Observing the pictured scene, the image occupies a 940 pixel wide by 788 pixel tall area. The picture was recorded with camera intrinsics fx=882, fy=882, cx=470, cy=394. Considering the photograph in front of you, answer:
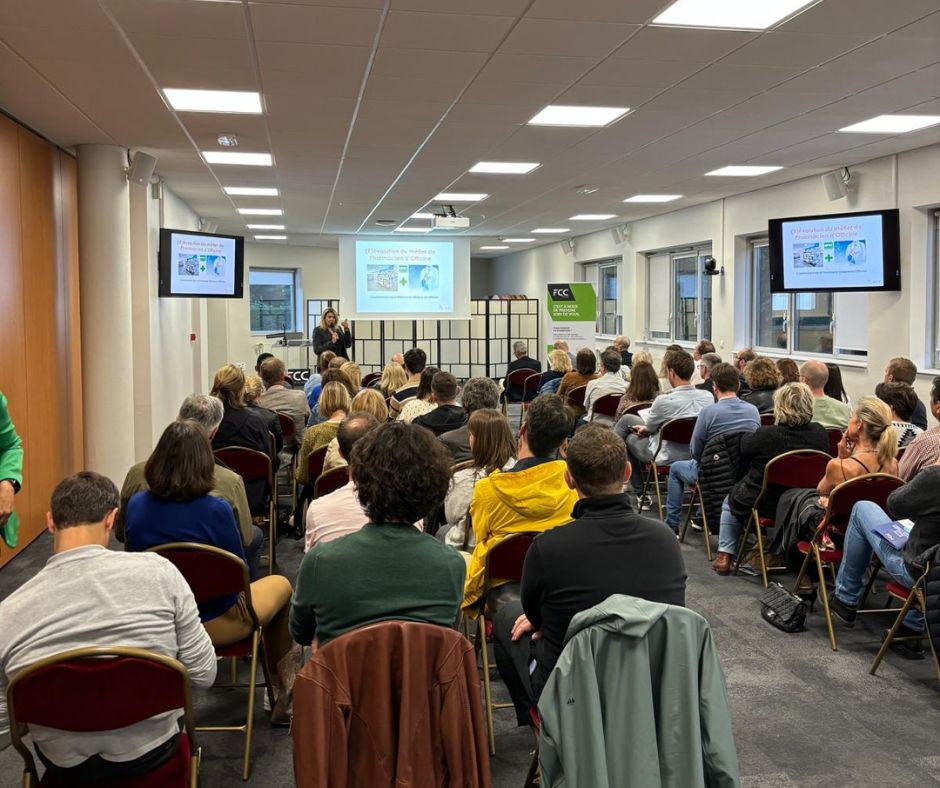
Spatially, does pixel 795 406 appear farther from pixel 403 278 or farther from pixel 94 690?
pixel 403 278

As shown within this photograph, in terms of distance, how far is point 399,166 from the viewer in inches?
343

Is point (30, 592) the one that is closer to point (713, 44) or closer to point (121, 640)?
point (121, 640)

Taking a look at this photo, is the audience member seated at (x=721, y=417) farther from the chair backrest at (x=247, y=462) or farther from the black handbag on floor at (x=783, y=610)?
the chair backrest at (x=247, y=462)

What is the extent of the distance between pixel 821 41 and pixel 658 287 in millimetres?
10006

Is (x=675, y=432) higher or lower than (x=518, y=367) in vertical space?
lower

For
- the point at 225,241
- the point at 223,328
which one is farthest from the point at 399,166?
the point at 223,328

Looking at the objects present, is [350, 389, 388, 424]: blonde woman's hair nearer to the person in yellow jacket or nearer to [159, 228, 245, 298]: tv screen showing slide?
the person in yellow jacket

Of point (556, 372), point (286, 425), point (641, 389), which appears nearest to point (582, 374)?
point (556, 372)

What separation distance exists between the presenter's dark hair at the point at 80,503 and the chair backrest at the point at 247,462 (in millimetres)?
2589

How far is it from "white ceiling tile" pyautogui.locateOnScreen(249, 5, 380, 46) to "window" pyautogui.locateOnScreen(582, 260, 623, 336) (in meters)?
12.3

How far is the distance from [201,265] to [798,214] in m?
6.56

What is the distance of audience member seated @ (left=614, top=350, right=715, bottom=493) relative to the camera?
6.43 m

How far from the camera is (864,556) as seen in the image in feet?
14.0

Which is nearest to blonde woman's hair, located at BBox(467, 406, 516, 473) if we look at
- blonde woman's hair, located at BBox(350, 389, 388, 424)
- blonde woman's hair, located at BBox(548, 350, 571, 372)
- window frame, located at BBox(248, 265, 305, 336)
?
blonde woman's hair, located at BBox(350, 389, 388, 424)
